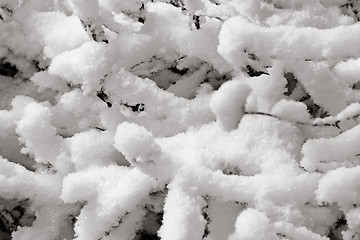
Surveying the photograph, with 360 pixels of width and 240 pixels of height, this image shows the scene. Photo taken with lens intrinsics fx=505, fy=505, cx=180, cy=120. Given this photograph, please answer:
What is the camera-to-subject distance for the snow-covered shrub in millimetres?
884

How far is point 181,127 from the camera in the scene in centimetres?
100

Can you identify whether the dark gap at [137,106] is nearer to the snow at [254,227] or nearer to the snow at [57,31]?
the snow at [57,31]

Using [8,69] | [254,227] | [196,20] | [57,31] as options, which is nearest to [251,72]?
[196,20]

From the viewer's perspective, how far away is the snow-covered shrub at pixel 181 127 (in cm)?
88

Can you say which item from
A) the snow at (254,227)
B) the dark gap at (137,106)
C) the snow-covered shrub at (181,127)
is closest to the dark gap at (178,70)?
the snow-covered shrub at (181,127)

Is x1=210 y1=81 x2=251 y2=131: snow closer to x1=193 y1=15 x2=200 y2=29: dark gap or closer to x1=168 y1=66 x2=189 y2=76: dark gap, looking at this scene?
x1=193 y1=15 x2=200 y2=29: dark gap

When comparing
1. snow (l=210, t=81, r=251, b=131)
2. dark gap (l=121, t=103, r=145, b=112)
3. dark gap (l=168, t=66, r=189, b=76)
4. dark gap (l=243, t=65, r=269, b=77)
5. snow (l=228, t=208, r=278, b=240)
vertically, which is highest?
snow (l=210, t=81, r=251, b=131)

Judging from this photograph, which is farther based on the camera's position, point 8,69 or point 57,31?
point 8,69

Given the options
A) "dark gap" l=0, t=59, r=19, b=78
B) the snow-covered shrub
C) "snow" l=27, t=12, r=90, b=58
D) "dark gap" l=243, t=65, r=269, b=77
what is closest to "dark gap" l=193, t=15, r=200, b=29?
the snow-covered shrub

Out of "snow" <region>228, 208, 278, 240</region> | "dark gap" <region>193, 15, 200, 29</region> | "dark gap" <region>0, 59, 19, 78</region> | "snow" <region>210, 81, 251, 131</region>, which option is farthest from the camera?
"dark gap" <region>0, 59, 19, 78</region>

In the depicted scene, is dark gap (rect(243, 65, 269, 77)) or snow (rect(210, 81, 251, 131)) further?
dark gap (rect(243, 65, 269, 77))

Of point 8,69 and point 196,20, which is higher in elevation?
point 196,20

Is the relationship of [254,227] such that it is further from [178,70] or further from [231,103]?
[178,70]

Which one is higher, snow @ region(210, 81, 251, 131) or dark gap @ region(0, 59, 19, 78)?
snow @ region(210, 81, 251, 131)
